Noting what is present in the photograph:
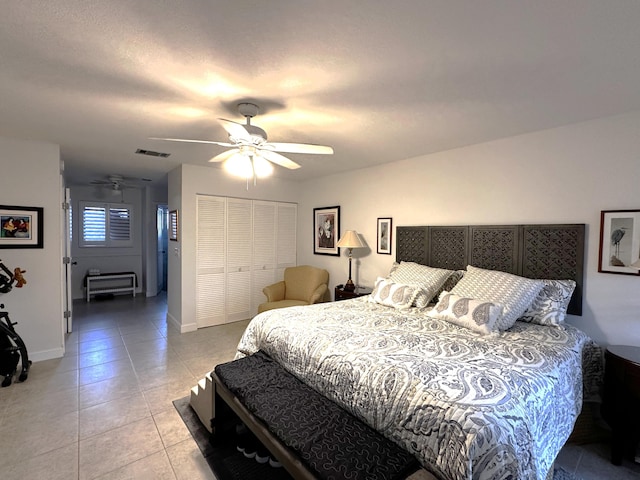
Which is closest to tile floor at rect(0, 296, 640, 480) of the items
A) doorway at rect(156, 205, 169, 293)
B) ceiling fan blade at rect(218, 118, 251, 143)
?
ceiling fan blade at rect(218, 118, 251, 143)

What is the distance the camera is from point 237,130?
198 centimetres

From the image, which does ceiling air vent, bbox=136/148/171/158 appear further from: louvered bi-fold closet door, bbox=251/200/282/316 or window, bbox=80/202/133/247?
window, bbox=80/202/133/247

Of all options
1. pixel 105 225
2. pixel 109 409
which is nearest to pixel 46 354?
pixel 109 409

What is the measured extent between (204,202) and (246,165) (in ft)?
6.28

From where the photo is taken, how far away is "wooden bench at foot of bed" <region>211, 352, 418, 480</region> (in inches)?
51.0

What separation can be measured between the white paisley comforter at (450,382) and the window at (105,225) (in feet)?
19.3

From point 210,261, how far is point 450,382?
3.77 metres

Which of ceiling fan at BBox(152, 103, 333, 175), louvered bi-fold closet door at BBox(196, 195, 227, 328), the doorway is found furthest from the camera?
the doorway

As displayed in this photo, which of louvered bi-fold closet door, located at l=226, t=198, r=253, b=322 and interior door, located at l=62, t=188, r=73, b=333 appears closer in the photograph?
interior door, located at l=62, t=188, r=73, b=333

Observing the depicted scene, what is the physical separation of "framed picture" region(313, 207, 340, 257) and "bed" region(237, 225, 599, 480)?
5.02 ft

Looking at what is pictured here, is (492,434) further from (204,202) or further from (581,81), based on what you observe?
(204,202)

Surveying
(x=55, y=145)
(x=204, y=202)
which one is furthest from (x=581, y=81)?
(x=55, y=145)

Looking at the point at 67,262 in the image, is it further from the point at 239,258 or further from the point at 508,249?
the point at 508,249

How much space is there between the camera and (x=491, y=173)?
117 inches
